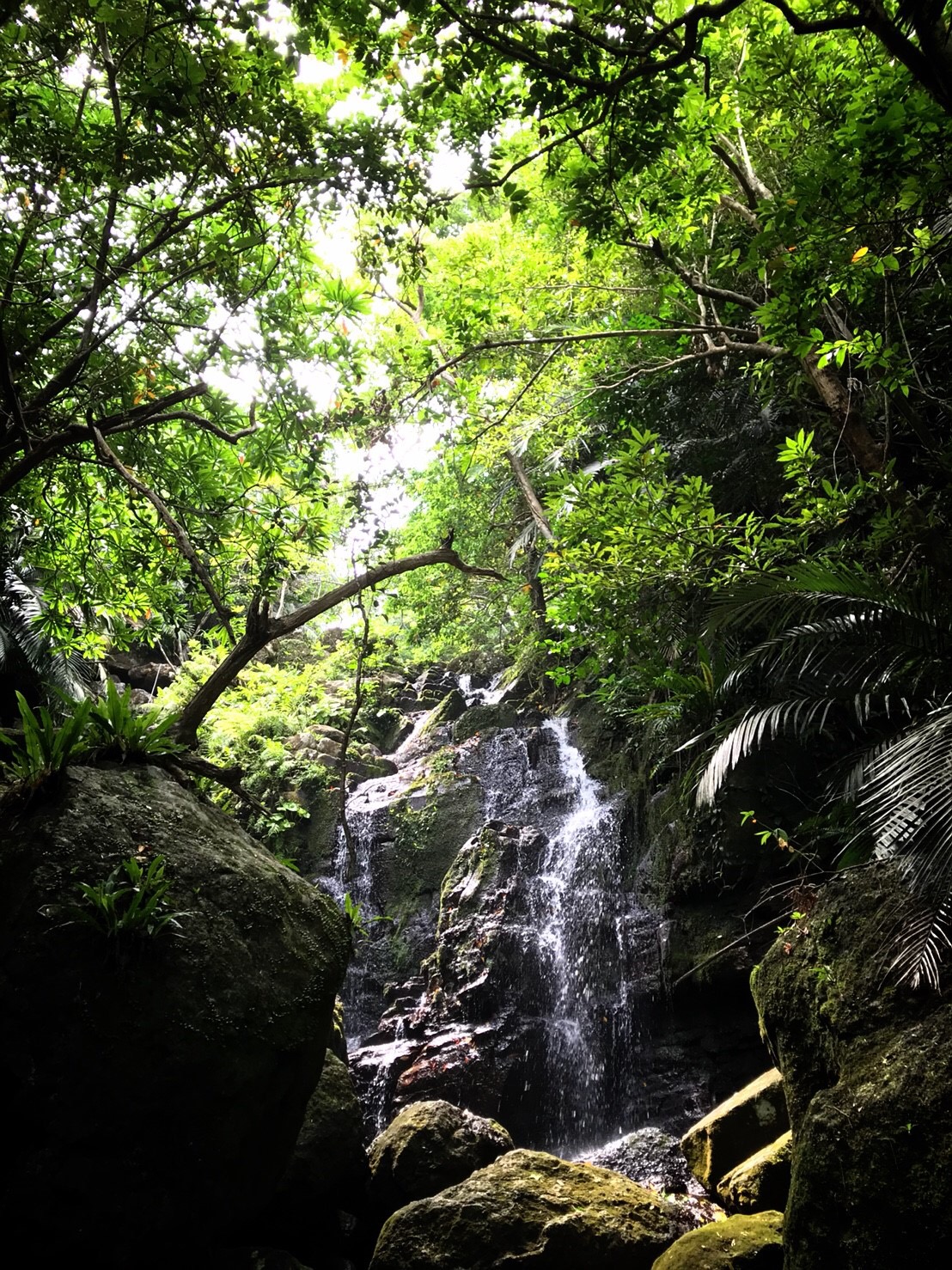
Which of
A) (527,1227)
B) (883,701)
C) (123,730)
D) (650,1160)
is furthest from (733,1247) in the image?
(123,730)

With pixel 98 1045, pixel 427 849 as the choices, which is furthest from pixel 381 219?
pixel 427 849

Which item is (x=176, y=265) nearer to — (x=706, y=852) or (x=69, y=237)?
(x=69, y=237)

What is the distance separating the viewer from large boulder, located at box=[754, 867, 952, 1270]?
9.24 feet

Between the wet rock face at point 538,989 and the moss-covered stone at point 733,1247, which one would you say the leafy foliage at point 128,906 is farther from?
the wet rock face at point 538,989

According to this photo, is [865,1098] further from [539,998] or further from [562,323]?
[562,323]

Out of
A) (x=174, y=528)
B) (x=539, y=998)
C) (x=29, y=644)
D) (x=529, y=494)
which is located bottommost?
(x=539, y=998)

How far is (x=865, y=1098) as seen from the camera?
124 inches

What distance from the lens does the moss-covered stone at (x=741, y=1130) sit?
214 inches

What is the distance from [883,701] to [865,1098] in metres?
2.70

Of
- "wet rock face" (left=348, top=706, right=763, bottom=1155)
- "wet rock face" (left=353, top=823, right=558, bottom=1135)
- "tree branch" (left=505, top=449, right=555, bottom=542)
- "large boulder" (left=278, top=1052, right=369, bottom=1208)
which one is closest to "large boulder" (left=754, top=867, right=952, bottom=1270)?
"large boulder" (left=278, top=1052, right=369, bottom=1208)

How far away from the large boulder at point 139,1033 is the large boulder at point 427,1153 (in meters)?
1.72

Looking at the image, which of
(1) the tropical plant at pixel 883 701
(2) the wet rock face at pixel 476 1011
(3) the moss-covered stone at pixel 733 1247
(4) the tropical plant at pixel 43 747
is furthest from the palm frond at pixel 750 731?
(2) the wet rock face at pixel 476 1011

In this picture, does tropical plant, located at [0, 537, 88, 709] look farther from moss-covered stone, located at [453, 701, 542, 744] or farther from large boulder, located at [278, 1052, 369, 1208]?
large boulder, located at [278, 1052, 369, 1208]

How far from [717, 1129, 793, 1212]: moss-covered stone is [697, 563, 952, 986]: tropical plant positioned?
219 centimetres
